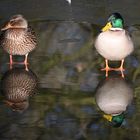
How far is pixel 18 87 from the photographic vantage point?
319 inches

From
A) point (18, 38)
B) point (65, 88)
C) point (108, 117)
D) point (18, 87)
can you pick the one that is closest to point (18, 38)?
point (18, 38)

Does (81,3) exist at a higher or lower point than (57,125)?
higher

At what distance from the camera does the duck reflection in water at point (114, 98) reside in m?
7.21

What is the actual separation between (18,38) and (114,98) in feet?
7.00

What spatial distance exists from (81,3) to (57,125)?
505cm

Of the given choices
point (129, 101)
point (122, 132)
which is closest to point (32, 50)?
point (129, 101)

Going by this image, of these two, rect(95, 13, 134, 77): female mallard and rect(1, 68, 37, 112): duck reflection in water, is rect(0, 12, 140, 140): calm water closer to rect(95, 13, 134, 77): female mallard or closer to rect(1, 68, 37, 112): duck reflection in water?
rect(1, 68, 37, 112): duck reflection in water

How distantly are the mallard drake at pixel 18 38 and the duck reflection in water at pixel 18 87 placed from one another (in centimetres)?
37

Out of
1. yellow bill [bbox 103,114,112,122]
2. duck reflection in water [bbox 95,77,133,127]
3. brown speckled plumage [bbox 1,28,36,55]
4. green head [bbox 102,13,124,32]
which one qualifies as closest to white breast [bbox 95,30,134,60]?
green head [bbox 102,13,124,32]

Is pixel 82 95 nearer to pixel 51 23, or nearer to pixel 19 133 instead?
pixel 19 133

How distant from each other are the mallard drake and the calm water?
0.22 m

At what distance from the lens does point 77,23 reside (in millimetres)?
10641

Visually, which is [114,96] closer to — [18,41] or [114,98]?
[114,98]

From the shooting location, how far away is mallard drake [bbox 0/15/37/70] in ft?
29.5
